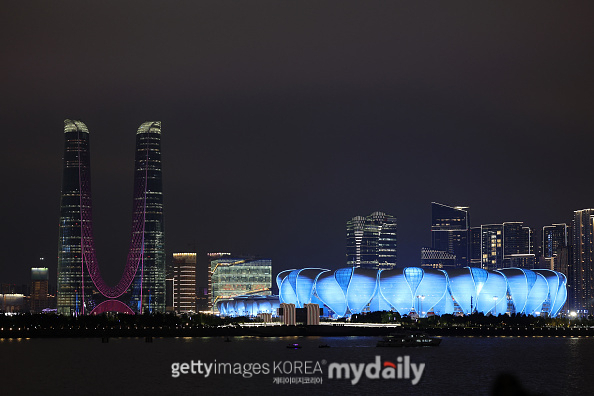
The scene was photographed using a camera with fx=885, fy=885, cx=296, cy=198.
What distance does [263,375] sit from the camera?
74.6m

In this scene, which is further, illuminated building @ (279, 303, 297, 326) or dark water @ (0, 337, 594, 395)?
illuminated building @ (279, 303, 297, 326)

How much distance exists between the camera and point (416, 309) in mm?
187125

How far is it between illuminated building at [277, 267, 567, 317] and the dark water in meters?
57.8

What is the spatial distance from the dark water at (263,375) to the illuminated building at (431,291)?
57836 millimetres

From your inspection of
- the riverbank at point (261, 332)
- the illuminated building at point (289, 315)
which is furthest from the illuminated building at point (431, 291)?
the riverbank at point (261, 332)

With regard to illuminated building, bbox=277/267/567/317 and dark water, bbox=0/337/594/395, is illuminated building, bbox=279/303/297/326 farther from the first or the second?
dark water, bbox=0/337/594/395

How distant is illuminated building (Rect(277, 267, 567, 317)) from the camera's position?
18650 centimetres

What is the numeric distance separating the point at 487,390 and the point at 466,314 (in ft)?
399

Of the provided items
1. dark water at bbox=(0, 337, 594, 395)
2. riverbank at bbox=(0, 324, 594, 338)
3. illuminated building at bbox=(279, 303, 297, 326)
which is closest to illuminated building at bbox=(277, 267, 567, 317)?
illuminated building at bbox=(279, 303, 297, 326)

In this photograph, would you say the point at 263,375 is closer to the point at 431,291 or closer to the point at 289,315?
the point at 289,315

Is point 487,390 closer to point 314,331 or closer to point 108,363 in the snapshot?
point 108,363

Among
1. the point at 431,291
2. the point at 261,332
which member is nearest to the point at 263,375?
the point at 261,332

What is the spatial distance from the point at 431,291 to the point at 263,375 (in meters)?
115

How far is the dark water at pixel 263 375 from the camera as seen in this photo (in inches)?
2579
